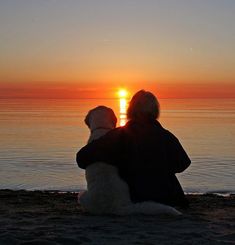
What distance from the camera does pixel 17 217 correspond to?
594 centimetres

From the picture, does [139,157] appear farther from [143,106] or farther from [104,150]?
[143,106]

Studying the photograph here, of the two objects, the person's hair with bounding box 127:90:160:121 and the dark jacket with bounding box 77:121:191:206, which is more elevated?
the person's hair with bounding box 127:90:160:121

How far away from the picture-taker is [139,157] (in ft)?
19.9

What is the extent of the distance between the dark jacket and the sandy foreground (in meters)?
0.38

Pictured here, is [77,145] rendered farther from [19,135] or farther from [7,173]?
[7,173]

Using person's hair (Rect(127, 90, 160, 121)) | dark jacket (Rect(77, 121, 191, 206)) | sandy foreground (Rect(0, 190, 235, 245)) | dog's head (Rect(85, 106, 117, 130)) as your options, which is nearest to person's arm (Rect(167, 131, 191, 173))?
dark jacket (Rect(77, 121, 191, 206))

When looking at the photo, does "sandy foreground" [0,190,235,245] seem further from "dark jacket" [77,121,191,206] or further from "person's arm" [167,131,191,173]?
"person's arm" [167,131,191,173]

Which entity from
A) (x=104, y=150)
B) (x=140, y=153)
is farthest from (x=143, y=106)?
(x=104, y=150)

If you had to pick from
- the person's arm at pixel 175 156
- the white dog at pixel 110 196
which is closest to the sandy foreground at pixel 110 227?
the white dog at pixel 110 196

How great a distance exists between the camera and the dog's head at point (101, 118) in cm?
625

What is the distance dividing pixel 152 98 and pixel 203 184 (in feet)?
21.8

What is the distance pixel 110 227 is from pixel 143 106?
1574mm

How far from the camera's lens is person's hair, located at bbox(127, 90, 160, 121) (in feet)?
19.8

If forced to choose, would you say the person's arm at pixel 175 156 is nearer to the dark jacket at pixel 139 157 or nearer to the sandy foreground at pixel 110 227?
the dark jacket at pixel 139 157
